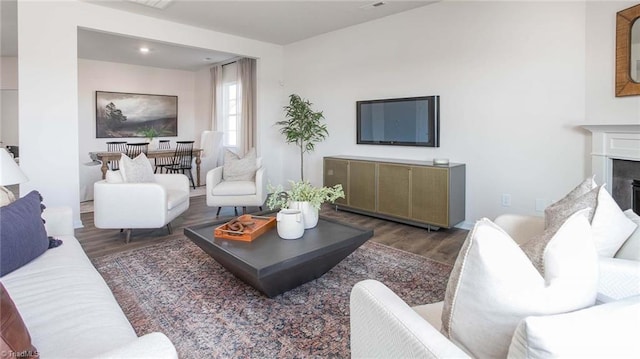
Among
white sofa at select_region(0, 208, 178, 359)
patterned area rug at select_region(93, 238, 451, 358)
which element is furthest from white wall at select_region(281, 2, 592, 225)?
white sofa at select_region(0, 208, 178, 359)

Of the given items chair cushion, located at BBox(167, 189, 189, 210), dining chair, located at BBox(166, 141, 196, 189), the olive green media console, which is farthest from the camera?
dining chair, located at BBox(166, 141, 196, 189)

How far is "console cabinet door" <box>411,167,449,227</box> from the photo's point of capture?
3854 millimetres

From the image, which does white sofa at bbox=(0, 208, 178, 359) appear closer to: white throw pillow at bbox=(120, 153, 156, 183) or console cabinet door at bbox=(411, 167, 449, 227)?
white throw pillow at bbox=(120, 153, 156, 183)

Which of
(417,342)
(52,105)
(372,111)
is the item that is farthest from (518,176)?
(52,105)

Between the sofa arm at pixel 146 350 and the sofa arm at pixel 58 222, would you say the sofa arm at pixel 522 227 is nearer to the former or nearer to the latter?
the sofa arm at pixel 146 350

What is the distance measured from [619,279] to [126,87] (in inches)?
346

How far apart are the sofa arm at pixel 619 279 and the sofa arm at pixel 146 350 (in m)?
1.43

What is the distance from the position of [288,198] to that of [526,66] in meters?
2.70

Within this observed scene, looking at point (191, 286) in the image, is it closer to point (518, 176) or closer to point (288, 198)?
point (288, 198)

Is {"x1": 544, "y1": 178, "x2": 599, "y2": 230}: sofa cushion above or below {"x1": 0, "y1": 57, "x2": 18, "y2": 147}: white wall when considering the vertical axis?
below

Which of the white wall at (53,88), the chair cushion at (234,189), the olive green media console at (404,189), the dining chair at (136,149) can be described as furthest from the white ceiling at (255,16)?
the chair cushion at (234,189)

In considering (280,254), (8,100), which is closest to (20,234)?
(280,254)

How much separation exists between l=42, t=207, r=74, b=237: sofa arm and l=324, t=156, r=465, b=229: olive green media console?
3.12 metres

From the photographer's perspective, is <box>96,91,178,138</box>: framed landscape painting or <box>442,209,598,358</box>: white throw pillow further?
<box>96,91,178,138</box>: framed landscape painting
